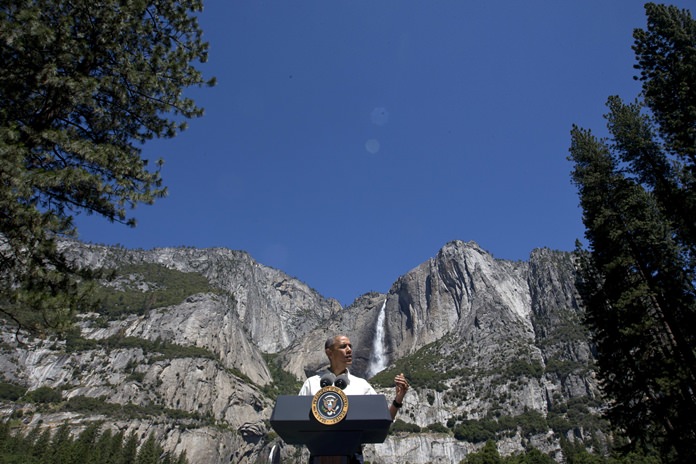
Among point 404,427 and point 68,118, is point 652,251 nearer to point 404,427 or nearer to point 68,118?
point 68,118

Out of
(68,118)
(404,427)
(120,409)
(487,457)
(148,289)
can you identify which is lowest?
(487,457)

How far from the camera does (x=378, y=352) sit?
181375 millimetres

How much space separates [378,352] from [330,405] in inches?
7332

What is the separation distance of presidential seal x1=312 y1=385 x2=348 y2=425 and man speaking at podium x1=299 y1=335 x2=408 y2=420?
0.44 meters

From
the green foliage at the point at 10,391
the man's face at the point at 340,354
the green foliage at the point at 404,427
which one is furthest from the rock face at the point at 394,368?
the man's face at the point at 340,354

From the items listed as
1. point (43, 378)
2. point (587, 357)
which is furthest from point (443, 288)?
point (43, 378)

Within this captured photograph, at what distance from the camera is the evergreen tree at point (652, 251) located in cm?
1803

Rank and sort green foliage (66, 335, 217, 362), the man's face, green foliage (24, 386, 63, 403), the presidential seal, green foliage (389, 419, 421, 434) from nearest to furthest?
the presidential seal
the man's face
green foliage (24, 386, 63, 403)
green foliage (389, 419, 421, 434)
green foliage (66, 335, 217, 362)

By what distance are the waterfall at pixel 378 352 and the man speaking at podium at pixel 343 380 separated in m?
173

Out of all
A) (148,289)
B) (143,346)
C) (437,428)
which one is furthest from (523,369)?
(148,289)

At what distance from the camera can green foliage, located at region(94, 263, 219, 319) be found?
149000 millimetres

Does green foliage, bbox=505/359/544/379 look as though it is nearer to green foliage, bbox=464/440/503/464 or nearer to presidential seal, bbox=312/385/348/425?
green foliage, bbox=464/440/503/464

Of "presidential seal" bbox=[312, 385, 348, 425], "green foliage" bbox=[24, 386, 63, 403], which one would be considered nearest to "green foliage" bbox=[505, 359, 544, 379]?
"green foliage" bbox=[24, 386, 63, 403]

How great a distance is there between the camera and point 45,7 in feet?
32.4
